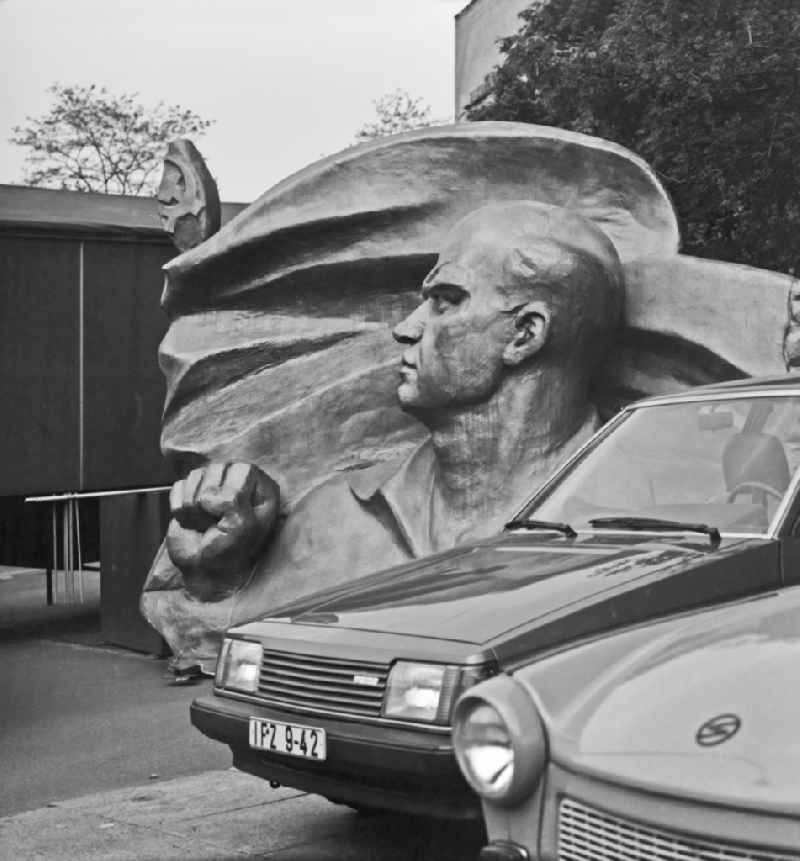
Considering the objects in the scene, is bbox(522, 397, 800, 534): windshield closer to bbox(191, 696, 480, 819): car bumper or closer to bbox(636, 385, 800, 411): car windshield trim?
bbox(636, 385, 800, 411): car windshield trim

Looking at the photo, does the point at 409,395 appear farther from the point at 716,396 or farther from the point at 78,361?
the point at 78,361

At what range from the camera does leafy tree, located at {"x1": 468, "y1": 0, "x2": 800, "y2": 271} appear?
17.7m

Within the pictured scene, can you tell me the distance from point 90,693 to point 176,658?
0.54 metres

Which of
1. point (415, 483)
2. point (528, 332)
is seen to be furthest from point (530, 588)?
point (415, 483)

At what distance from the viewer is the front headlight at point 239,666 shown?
15.4 ft

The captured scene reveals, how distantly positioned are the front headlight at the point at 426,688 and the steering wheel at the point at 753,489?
104 cm

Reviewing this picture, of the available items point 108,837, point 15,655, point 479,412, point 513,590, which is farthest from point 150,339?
point 513,590

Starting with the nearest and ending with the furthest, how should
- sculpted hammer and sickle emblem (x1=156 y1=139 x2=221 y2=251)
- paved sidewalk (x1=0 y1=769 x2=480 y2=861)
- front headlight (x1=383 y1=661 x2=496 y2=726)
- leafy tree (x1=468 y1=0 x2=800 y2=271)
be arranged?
front headlight (x1=383 y1=661 x2=496 y2=726) < paved sidewalk (x1=0 y1=769 x2=480 y2=861) < sculpted hammer and sickle emblem (x1=156 y1=139 x2=221 y2=251) < leafy tree (x1=468 y1=0 x2=800 y2=271)

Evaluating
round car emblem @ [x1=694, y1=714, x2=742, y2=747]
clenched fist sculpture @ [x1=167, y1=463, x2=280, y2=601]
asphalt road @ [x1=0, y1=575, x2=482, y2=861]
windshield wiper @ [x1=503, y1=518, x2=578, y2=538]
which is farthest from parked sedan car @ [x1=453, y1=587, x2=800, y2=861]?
clenched fist sculpture @ [x1=167, y1=463, x2=280, y2=601]

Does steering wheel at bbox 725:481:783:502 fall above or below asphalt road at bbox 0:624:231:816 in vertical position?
above

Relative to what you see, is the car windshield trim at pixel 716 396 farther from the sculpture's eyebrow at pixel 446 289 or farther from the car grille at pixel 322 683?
the sculpture's eyebrow at pixel 446 289

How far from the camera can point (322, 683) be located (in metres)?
4.41

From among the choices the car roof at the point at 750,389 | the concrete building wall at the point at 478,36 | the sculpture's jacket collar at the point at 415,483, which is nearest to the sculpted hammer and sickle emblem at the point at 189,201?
the sculpture's jacket collar at the point at 415,483

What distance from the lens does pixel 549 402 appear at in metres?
7.47
